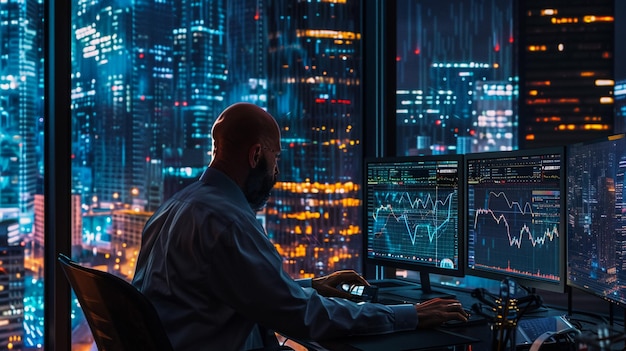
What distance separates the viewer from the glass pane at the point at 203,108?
3.17 meters

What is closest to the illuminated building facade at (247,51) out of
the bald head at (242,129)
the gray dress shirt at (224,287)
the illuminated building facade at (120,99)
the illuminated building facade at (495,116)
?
the illuminated building facade at (120,99)

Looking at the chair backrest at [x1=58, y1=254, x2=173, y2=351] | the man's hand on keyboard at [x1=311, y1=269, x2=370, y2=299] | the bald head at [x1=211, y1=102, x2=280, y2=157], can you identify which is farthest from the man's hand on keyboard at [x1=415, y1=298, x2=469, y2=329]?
the chair backrest at [x1=58, y1=254, x2=173, y2=351]

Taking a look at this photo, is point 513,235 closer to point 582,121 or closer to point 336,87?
point 582,121

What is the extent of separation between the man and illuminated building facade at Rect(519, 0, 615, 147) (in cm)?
158

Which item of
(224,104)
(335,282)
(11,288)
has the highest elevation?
(224,104)

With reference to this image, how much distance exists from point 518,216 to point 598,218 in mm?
380

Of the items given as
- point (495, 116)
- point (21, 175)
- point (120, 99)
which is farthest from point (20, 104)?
point (495, 116)

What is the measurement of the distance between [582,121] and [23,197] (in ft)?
8.40

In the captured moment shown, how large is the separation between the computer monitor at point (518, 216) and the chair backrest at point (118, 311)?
54.2 inches

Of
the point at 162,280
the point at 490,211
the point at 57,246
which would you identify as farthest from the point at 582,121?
the point at 57,246

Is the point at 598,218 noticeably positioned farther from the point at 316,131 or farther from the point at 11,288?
the point at 11,288

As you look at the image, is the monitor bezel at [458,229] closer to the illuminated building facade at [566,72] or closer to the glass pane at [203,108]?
the glass pane at [203,108]

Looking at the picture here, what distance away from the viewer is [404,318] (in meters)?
2.00

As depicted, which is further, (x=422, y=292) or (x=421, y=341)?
(x=422, y=292)
